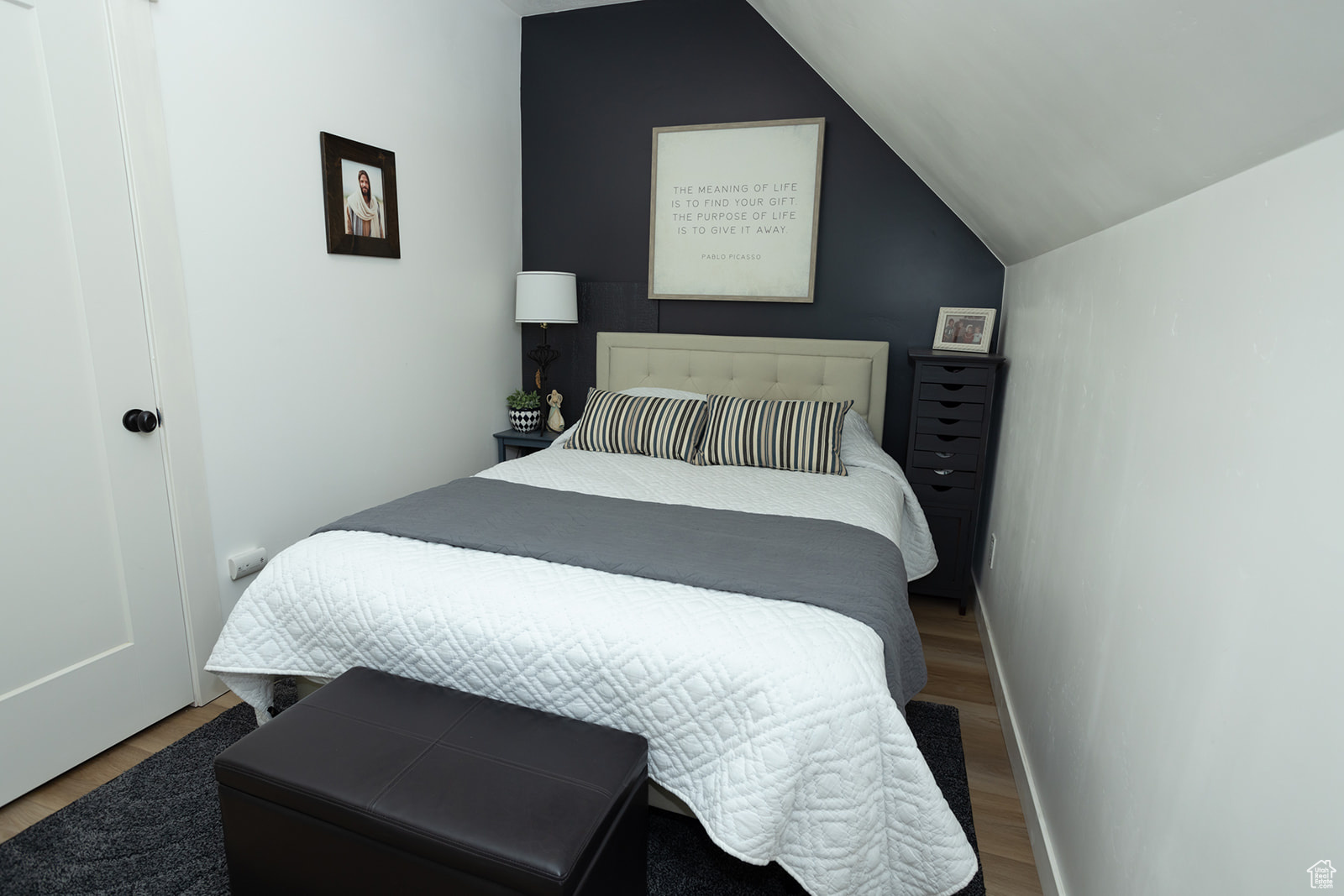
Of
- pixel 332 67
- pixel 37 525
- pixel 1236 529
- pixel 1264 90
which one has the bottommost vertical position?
pixel 37 525

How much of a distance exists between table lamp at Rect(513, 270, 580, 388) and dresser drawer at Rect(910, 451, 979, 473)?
1.86m

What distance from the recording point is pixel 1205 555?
99cm

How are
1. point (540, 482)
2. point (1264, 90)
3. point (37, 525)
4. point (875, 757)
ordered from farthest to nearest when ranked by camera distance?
point (540, 482) < point (37, 525) < point (875, 757) < point (1264, 90)

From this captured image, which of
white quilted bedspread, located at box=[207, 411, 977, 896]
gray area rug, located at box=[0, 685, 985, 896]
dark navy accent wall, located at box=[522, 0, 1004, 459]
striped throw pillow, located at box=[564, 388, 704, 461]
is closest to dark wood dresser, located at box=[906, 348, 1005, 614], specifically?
dark navy accent wall, located at box=[522, 0, 1004, 459]

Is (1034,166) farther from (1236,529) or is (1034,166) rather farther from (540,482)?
(540,482)

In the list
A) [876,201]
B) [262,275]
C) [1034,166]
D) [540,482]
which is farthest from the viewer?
[876,201]

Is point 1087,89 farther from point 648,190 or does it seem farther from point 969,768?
point 648,190

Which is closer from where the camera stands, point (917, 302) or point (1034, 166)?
point (1034, 166)

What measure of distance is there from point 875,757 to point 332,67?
2919mm

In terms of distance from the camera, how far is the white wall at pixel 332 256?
7.38ft

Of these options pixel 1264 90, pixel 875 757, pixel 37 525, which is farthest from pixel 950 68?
pixel 37 525

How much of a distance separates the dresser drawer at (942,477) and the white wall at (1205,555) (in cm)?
118

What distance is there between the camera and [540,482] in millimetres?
2592

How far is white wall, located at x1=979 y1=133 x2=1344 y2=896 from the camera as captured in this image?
0.74 meters
